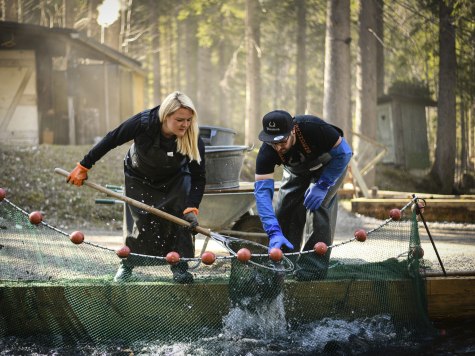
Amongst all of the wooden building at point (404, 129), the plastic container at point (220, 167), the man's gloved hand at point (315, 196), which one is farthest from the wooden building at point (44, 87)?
the man's gloved hand at point (315, 196)

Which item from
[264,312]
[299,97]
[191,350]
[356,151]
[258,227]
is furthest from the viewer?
[299,97]

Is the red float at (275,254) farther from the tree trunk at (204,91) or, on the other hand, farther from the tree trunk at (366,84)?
the tree trunk at (204,91)

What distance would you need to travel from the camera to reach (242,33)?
29797 millimetres

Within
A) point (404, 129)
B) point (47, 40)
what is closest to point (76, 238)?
point (47, 40)

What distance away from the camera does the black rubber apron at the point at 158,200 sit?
5.46 m

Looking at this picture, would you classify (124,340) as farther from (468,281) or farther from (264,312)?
(468,281)

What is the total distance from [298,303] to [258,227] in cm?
261

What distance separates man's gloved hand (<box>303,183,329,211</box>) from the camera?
17.3ft

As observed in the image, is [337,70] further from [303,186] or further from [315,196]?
[315,196]

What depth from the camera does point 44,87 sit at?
20016mm

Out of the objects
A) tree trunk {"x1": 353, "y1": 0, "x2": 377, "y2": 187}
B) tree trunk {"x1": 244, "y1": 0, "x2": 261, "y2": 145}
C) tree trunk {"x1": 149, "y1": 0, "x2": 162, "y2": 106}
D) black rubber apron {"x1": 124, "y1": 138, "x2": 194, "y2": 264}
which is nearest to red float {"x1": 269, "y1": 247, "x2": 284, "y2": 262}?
black rubber apron {"x1": 124, "y1": 138, "x2": 194, "y2": 264}

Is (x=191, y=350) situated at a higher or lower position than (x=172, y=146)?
lower

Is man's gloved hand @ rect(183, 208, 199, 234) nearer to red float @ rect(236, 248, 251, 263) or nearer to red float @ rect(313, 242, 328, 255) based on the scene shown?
red float @ rect(236, 248, 251, 263)

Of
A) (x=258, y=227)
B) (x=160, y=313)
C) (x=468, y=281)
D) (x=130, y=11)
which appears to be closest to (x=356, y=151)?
(x=258, y=227)
